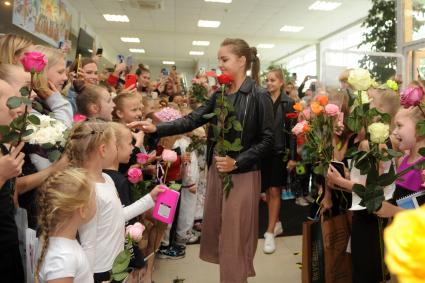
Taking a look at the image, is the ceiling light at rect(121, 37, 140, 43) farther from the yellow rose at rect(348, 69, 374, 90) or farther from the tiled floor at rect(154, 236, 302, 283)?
the yellow rose at rect(348, 69, 374, 90)

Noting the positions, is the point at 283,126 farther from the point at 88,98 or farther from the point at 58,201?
the point at 58,201

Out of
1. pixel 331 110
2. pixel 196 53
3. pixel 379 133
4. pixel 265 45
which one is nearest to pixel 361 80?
pixel 379 133

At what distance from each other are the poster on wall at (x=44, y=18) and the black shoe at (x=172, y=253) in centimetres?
361

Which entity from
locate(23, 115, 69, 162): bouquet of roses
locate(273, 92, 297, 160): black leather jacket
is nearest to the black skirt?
locate(273, 92, 297, 160): black leather jacket

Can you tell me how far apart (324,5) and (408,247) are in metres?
9.76

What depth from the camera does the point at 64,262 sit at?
1230 mm

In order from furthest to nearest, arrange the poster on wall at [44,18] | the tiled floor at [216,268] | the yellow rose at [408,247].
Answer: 1. the poster on wall at [44,18]
2. the tiled floor at [216,268]
3. the yellow rose at [408,247]

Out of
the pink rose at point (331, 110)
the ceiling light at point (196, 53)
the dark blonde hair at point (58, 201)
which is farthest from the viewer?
the ceiling light at point (196, 53)

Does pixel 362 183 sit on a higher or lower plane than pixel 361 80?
lower

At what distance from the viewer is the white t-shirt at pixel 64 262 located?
1215 mm

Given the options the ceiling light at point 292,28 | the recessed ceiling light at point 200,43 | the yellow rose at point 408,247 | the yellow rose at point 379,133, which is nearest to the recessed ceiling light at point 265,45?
the recessed ceiling light at point 200,43

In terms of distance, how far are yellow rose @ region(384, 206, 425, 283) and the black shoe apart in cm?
314

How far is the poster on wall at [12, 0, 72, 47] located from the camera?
5.20 meters

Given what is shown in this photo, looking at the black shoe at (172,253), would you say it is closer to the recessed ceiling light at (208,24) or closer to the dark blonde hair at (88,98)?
the dark blonde hair at (88,98)
